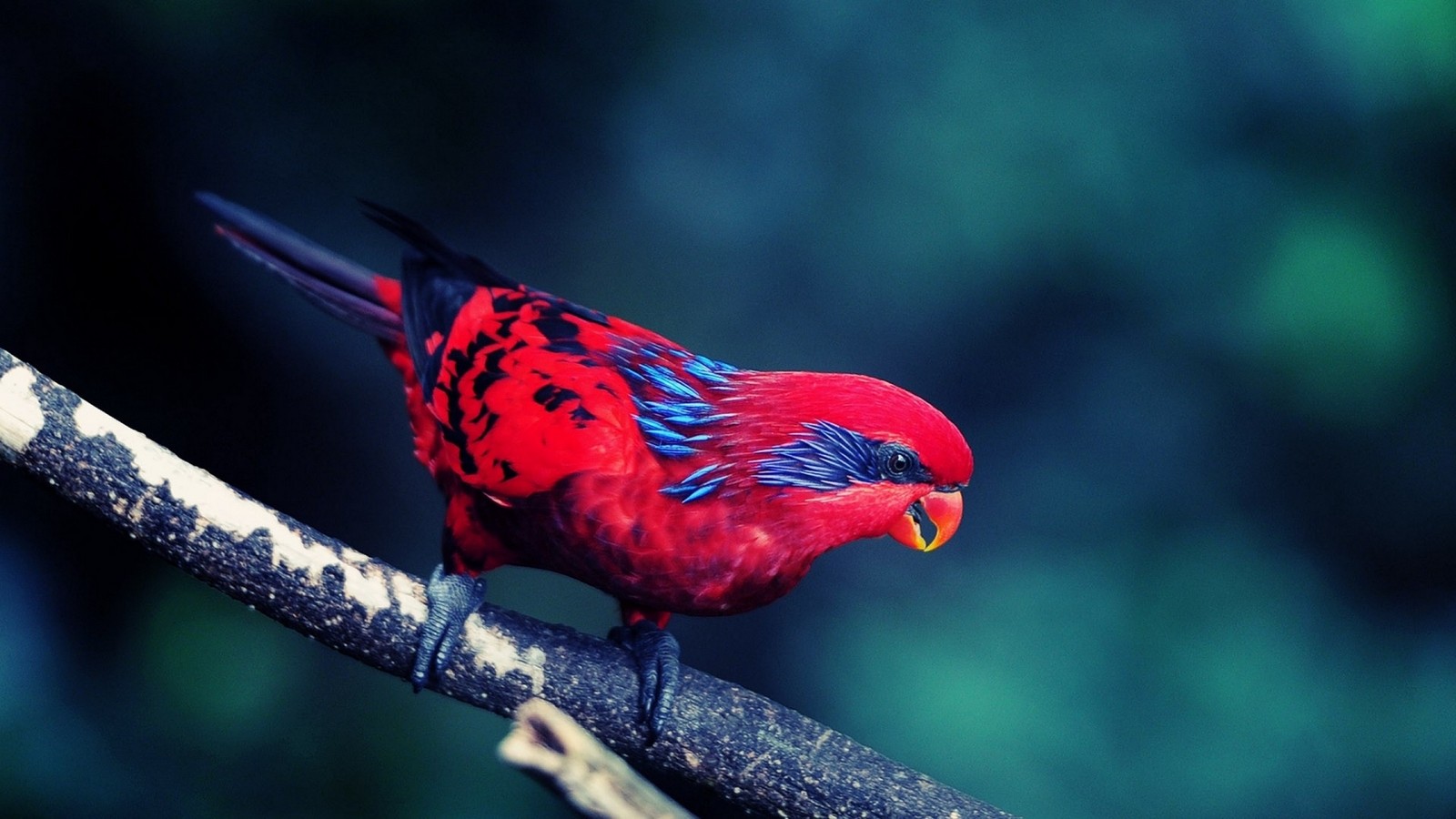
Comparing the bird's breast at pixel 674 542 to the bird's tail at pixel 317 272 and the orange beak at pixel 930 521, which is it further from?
the bird's tail at pixel 317 272

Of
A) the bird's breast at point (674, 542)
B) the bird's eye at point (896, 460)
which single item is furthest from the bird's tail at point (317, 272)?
the bird's eye at point (896, 460)

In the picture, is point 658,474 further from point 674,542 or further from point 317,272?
point 317,272

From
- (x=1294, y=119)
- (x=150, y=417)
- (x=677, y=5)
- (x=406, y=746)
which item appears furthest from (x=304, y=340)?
(x=1294, y=119)

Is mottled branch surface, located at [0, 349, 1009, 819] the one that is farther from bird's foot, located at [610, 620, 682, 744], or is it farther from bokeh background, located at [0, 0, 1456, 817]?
bokeh background, located at [0, 0, 1456, 817]

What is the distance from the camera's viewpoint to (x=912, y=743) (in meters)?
2.00

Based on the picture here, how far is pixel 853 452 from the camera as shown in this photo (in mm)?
1418

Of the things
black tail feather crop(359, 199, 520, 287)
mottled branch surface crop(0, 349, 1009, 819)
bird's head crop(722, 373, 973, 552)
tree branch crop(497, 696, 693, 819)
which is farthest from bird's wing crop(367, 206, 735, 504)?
tree branch crop(497, 696, 693, 819)

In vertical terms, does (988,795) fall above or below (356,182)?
below

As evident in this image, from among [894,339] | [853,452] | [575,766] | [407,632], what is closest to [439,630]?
[407,632]

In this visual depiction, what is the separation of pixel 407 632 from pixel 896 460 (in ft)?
2.33

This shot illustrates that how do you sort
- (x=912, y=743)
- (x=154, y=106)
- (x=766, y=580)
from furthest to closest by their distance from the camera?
(x=912, y=743)
(x=154, y=106)
(x=766, y=580)

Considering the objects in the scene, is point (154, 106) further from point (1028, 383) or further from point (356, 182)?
point (1028, 383)

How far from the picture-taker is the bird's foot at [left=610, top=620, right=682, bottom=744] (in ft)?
4.78

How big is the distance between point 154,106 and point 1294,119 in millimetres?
2114
